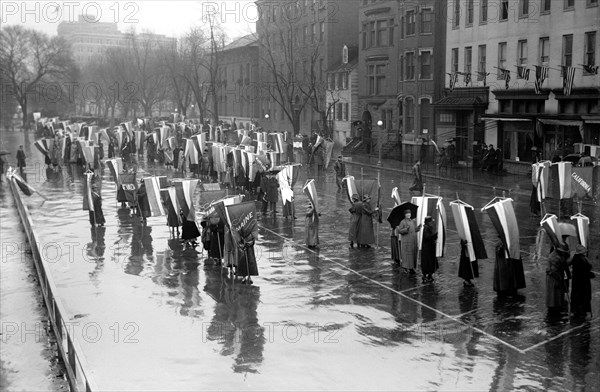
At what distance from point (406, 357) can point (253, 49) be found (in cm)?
8178

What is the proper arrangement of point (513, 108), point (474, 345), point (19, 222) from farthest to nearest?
1. point (513, 108)
2. point (19, 222)
3. point (474, 345)

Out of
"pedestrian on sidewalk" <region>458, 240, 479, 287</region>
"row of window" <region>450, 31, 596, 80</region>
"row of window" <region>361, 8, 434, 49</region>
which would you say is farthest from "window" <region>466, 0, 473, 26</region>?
"pedestrian on sidewalk" <region>458, 240, 479, 287</region>

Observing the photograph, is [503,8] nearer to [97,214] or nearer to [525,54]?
[525,54]

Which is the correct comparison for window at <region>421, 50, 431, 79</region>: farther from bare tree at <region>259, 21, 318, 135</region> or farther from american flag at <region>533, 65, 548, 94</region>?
bare tree at <region>259, 21, 318, 135</region>

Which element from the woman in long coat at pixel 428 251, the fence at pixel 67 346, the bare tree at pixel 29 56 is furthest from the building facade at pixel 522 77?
the bare tree at pixel 29 56

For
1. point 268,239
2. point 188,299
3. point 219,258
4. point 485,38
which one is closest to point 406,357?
point 188,299

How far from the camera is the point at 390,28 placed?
202 feet

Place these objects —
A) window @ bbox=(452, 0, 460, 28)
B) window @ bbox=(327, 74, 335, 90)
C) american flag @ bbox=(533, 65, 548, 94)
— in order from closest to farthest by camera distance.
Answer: american flag @ bbox=(533, 65, 548, 94) < window @ bbox=(452, 0, 460, 28) < window @ bbox=(327, 74, 335, 90)

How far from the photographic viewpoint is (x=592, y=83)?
39.1m

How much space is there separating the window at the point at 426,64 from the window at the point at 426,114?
5.75 feet

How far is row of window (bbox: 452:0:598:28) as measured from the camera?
41.4m

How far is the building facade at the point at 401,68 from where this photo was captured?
5509 cm

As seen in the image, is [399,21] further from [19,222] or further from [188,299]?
[188,299]

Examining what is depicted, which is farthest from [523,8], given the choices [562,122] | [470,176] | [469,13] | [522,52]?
[470,176]
